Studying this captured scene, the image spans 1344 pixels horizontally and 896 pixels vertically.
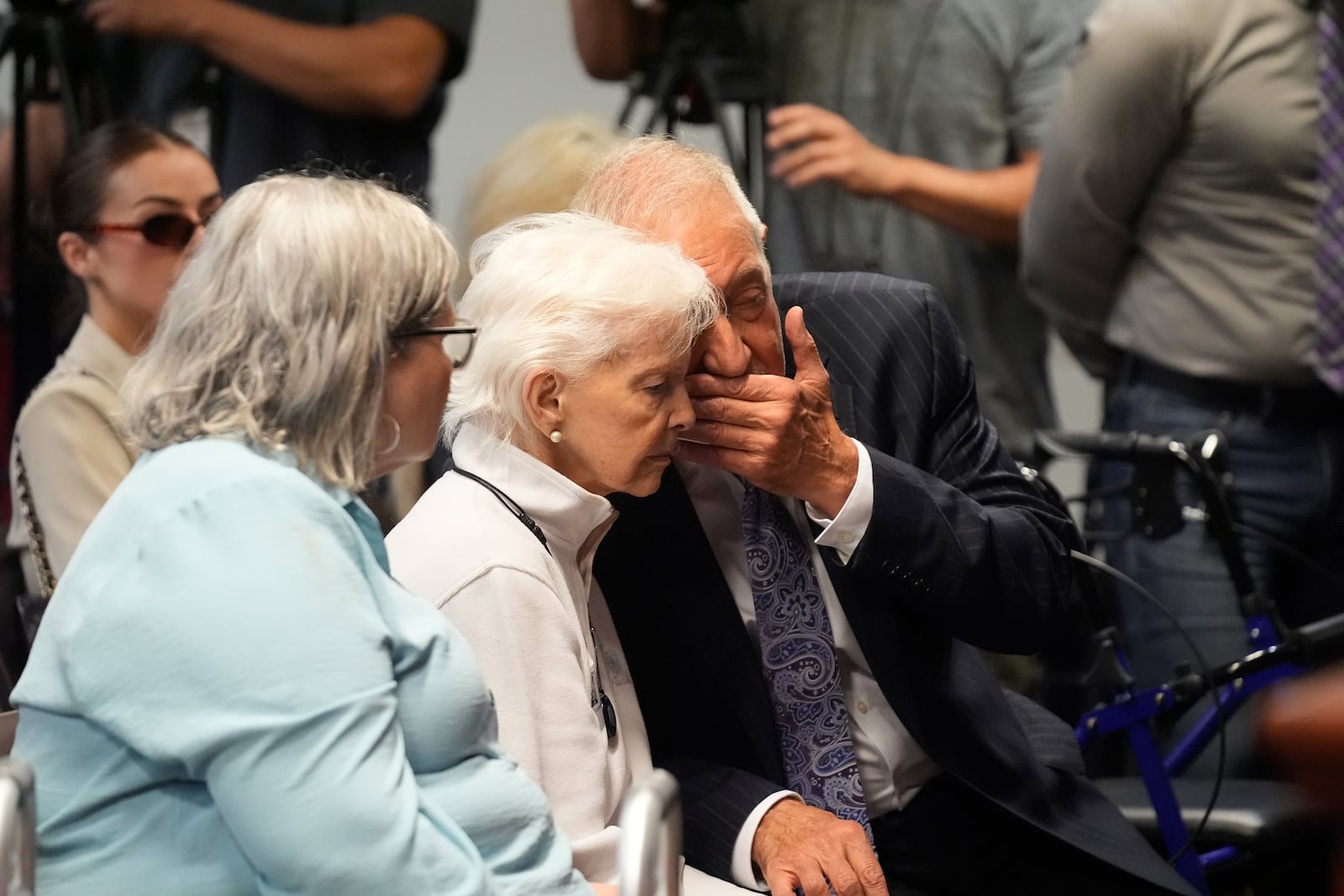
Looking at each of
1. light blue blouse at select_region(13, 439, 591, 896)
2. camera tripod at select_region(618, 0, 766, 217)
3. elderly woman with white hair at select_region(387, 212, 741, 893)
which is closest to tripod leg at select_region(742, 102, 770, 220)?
camera tripod at select_region(618, 0, 766, 217)

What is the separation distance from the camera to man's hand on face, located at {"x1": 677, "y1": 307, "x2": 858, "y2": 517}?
6.58 feet

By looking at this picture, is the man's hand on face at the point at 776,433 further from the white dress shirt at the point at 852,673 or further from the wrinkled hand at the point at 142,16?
the wrinkled hand at the point at 142,16

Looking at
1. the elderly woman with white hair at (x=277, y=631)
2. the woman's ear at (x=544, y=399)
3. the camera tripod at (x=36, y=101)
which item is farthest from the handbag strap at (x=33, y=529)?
the elderly woman with white hair at (x=277, y=631)

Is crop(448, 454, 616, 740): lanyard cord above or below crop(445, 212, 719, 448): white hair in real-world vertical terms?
below

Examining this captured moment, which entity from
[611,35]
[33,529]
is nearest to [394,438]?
[33,529]

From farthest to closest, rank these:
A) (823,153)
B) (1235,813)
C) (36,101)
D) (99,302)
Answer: (823,153) → (36,101) → (99,302) → (1235,813)

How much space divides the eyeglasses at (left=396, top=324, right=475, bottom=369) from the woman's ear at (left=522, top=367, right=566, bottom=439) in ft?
0.28

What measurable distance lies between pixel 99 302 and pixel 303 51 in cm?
90

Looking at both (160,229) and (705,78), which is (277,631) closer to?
(160,229)

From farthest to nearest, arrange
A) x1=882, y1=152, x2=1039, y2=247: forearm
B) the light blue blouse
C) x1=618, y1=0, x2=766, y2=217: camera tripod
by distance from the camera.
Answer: x1=882, y1=152, x2=1039, y2=247: forearm → x1=618, y1=0, x2=766, y2=217: camera tripod → the light blue blouse

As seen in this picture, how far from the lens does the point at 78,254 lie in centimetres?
307

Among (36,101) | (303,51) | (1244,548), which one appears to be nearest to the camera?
(1244,548)

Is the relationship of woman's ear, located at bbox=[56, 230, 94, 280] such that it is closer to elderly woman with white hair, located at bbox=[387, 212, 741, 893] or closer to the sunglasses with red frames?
the sunglasses with red frames

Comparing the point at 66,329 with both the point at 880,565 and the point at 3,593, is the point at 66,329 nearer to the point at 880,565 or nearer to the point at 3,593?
the point at 3,593
